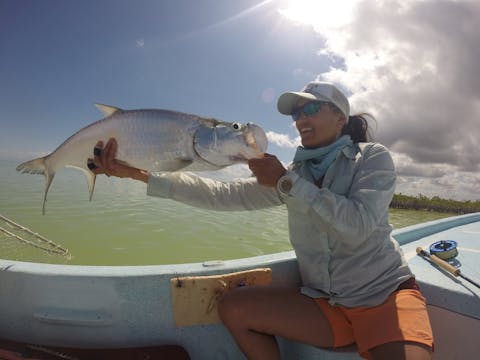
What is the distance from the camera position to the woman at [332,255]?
65.1 inches

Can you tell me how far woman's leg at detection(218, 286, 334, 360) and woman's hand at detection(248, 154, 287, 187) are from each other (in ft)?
2.40

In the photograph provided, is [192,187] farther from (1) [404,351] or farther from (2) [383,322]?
(1) [404,351]

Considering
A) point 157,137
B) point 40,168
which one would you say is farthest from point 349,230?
point 40,168

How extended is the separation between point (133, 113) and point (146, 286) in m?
1.17

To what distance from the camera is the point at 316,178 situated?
212cm

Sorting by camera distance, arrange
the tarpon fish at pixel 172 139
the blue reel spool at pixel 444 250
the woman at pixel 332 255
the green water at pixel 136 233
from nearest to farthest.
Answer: the woman at pixel 332 255, the tarpon fish at pixel 172 139, the blue reel spool at pixel 444 250, the green water at pixel 136 233

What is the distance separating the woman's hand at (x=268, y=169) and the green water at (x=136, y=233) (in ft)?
16.0

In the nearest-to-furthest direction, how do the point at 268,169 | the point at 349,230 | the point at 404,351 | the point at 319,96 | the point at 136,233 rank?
the point at 404,351, the point at 349,230, the point at 268,169, the point at 319,96, the point at 136,233

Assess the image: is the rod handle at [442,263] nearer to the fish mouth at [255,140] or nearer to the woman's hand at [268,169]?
the woman's hand at [268,169]

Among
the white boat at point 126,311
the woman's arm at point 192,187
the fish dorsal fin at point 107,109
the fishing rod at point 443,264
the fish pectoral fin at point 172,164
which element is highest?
the fish dorsal fin at point 107,109

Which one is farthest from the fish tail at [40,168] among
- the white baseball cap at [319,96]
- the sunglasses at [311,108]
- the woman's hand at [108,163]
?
the sunglasses at [311,108]

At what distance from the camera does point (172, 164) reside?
1.93 meters

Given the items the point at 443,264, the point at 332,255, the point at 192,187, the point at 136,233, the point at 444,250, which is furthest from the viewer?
the point at 136,233

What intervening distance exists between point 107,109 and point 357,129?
181 centimetres
